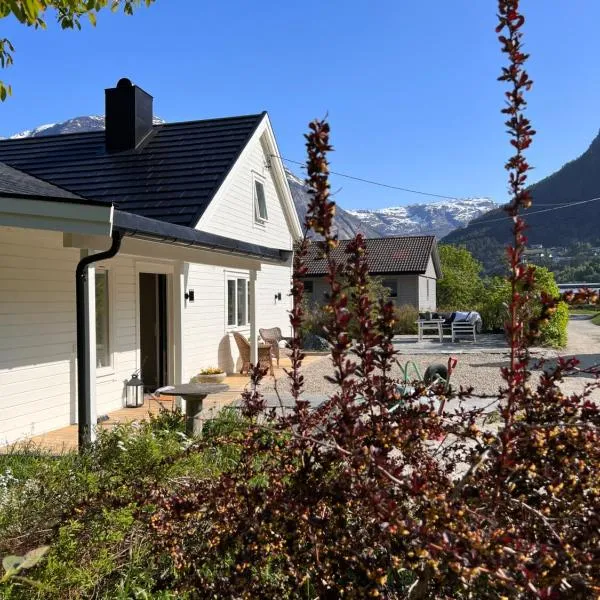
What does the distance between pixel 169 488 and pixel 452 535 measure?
216cm

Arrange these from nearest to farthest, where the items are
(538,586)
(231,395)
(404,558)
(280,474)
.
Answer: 1. (538,586)
2. (404,558)
3. (280,474)
4. (231,395)

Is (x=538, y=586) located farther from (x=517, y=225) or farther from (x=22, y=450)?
(x=22, y=450)

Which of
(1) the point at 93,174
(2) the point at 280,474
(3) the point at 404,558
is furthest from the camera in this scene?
(1) the point at 93,174

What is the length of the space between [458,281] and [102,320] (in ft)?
120

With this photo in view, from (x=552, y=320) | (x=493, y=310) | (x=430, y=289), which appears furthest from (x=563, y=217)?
(x=552, y=320)

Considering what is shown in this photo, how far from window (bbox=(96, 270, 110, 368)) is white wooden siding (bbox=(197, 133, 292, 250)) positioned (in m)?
2.88

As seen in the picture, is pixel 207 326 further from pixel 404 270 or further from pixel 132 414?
pixel 404 270

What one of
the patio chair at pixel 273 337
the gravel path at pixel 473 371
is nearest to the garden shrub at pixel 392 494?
the gravel path at pixel 473 371

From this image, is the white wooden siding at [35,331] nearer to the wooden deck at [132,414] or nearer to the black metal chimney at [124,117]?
the wooden deck at [132,414]

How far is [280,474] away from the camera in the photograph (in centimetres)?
239

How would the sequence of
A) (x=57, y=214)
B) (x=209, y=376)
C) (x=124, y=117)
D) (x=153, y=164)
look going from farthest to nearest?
(x=124, y=117) < (x=153, y=164) < (x=209, y=376) < (x=57, y=214)

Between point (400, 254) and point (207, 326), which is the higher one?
point (400, 254)

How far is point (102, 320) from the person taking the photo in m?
9.27

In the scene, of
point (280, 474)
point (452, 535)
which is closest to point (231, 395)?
point (280, 474)
